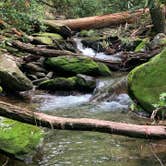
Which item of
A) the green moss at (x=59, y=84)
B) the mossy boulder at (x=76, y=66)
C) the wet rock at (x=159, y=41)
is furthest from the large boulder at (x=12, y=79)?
the wet rock at (x=159, y=41)

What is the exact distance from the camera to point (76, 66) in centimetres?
1125

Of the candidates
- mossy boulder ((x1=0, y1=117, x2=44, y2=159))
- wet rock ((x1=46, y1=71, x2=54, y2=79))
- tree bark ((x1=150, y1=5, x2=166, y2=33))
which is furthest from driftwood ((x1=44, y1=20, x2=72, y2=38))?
mossy boulder ((x1=0, y1=117, x2=44, y2=159))

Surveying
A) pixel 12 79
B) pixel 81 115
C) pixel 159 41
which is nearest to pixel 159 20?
pixel 159 41

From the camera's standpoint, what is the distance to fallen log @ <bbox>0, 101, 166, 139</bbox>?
158 inches

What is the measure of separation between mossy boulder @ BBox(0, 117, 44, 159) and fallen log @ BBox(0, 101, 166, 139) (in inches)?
43.2

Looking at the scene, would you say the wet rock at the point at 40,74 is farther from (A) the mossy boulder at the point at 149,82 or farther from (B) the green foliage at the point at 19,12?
(A) the mossy boulder at the point at 149,82

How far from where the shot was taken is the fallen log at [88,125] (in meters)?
4.00

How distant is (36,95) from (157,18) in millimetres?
6073

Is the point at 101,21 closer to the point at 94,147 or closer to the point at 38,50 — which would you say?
the point at 38,50

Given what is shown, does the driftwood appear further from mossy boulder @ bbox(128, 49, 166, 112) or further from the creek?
mossy boulder @ bbox(128, 49, 166, 112)

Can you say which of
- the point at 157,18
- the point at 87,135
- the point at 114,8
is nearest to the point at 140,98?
the point at 87,135

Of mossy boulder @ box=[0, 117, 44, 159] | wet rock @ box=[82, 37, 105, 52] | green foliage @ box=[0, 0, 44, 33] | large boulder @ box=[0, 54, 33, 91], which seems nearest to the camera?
mossy boulder @ box=[0, 117, 44, 159]

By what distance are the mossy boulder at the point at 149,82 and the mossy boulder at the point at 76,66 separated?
113 inches

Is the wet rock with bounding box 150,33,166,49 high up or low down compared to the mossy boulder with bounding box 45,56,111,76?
up
